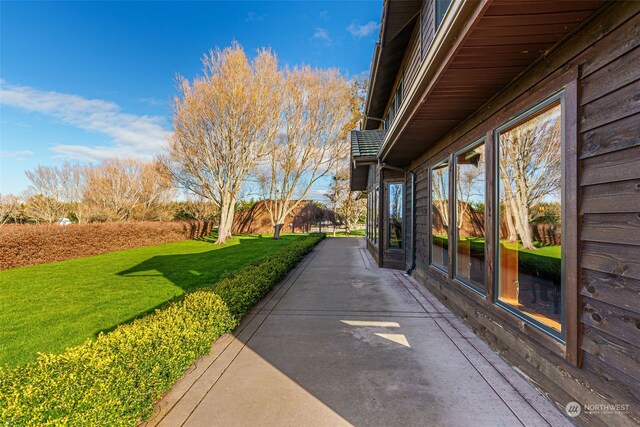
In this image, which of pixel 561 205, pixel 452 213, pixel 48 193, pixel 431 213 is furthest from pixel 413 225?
pixel 48 193

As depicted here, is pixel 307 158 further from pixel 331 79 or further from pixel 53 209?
pixel 53 209

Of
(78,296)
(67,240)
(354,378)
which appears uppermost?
(67,240)

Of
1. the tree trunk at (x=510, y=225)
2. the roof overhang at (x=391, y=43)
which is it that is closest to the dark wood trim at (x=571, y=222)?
the tree trunk at (x=510, y=225)

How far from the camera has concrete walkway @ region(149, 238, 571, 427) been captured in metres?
2.16

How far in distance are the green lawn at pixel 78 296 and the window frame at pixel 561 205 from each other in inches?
189

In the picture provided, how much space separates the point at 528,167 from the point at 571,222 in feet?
5.03

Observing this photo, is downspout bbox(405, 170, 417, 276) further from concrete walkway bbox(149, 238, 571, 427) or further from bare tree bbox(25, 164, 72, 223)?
bare tree bbox(25, 164, 72, 223)

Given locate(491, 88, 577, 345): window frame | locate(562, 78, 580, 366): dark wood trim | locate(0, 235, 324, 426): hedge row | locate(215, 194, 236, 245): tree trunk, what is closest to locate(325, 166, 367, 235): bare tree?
locate(215, 194, 236, 245): tree trunk

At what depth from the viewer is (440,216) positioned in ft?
17.2

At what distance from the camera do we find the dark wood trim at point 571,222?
200 cm

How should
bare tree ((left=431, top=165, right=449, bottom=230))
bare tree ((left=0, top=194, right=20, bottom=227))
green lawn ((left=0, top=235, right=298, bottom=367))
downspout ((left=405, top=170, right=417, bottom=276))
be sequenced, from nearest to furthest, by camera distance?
green lawn ((left=0, top=235, right=298, bottom=367))
bare tree ((left=431, top=165, right=449, bottom=230))
downspout ((left=405, top=170, right=417, bottom=276))
bare tree ((left=0, top=194, right=20, bottom=227))

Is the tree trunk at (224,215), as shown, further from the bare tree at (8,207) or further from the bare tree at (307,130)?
the bare tree at (8,207)

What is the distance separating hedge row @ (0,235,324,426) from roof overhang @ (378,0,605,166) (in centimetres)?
333

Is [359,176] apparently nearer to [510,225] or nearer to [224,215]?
[224,215]
